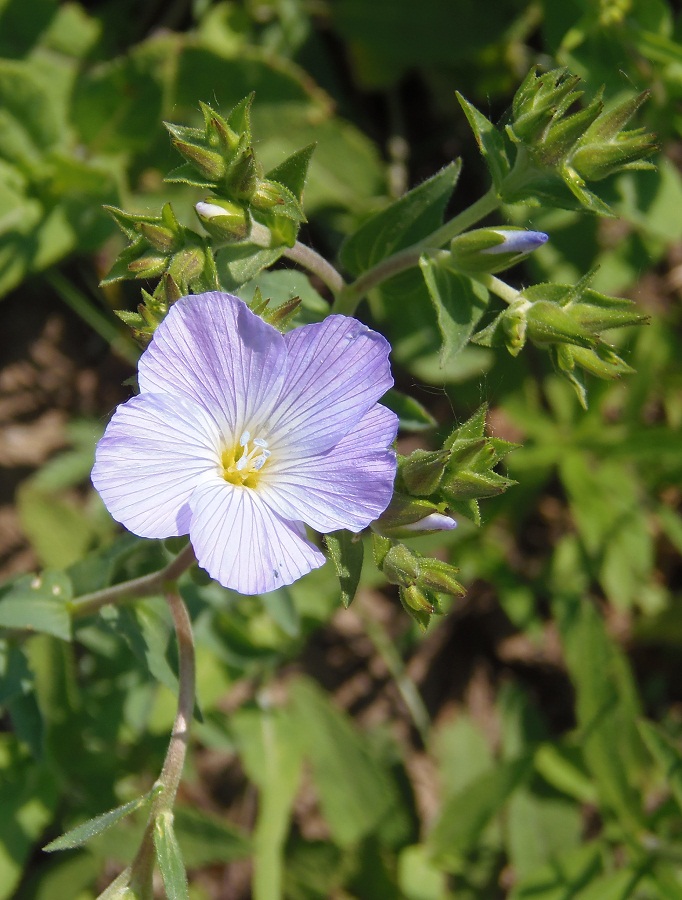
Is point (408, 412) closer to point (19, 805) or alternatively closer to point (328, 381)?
point (328, 381)

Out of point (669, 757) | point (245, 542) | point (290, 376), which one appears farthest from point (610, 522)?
point (245, 542)

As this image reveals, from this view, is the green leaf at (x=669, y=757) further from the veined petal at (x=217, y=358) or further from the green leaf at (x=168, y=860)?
the veined petal at (x=217, y=358)

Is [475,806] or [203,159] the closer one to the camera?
[203,159]

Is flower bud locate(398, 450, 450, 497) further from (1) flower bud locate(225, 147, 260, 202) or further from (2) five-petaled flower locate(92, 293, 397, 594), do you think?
(1) flower bud locate(225, 147, 260, 202)

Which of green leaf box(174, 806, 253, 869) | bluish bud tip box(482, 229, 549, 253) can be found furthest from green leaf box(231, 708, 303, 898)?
bluish bud tip box(482, 229, 549, 253)

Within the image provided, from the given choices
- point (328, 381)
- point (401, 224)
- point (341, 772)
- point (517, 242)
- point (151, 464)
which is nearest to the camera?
point (151, 464)

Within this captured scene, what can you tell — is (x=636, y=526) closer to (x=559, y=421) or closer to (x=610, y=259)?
(x=559, y=421)

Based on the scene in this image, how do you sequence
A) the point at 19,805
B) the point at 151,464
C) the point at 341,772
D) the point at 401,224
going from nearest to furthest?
the point at 151,464 < the point at 401,224 < the point at 19,805 < the point at 341,772
